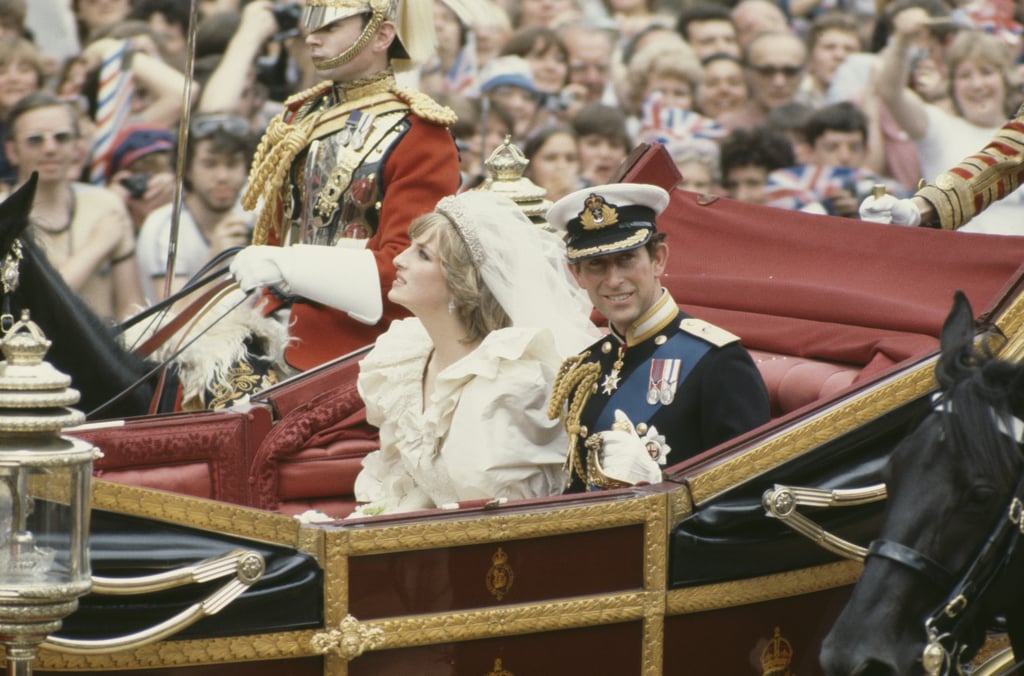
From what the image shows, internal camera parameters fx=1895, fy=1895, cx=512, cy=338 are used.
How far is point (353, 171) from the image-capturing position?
18.5 ft

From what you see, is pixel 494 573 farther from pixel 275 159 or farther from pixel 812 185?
pixel 812 185

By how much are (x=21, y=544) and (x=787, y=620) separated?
1777 millimetres

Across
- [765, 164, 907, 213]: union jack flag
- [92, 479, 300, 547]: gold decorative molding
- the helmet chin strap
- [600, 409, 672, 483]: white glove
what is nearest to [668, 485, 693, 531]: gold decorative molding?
[600, 409, 672, 483]: white glove

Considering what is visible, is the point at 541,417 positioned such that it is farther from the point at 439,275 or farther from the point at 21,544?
the point at 21,544

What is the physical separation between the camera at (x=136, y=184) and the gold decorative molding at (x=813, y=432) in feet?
14.7

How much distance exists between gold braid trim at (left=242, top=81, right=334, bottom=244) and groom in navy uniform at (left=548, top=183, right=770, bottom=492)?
5.38ft

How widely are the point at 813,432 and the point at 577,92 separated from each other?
18.4 ft

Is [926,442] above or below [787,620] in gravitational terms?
above

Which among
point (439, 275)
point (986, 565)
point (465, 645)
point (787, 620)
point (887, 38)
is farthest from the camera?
point (887, 38)

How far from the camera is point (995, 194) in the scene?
5008 mm

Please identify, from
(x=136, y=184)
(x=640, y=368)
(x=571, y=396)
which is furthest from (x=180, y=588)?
(x=136, y=184)

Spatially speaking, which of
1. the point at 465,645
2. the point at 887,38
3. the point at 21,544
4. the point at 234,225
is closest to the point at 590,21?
the point at 887,38

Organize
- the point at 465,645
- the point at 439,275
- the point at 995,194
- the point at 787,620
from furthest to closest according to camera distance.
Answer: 1. the point at 995,194
2. the point at 439,275
3. the point at 787,620
4. the point at 465,645

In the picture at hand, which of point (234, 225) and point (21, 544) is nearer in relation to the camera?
point (21, 544)
